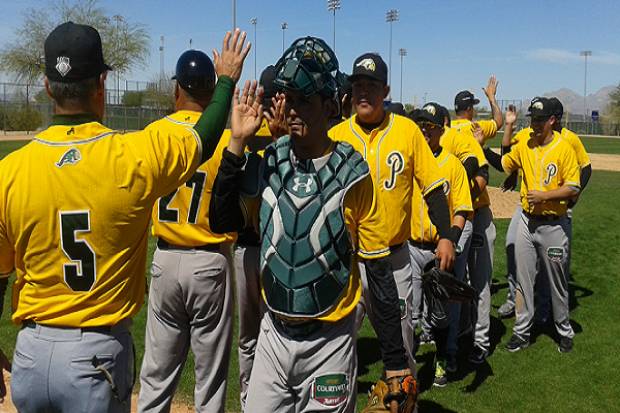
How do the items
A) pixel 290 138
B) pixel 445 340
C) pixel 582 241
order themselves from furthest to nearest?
1. pixel 582 241
2. pixel 445 340
3. pixel 290 138

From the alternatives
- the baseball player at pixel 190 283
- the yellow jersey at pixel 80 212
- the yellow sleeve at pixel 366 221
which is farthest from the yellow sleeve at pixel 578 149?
the yellow jersey at pixel 80 212

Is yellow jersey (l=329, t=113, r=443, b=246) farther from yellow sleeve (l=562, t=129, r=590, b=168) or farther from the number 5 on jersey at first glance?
yellow sleeve (l=562, t=129, r=590, b=168)

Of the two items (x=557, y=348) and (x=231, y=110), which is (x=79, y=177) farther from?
(x=557, y=348)

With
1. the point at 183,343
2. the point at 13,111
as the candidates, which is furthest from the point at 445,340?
the point at 13,111

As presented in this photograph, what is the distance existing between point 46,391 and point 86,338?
252 mm

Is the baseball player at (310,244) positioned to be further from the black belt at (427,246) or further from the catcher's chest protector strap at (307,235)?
the black belt at (427,246)

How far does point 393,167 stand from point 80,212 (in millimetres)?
2280

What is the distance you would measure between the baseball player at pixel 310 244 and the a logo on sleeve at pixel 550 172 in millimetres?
3995

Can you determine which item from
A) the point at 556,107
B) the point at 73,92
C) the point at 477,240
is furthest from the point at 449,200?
the point at 73,92

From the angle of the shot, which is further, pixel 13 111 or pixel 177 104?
pixel 13 111

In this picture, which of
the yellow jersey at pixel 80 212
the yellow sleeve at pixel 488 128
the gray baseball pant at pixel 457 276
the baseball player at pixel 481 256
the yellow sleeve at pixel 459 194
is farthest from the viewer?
the yellow sleeve at pixel 488 128

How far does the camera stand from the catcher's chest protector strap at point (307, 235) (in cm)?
259

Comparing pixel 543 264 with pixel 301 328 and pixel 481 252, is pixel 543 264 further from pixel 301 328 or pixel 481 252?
pixel 301 328

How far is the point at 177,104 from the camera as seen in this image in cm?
390
